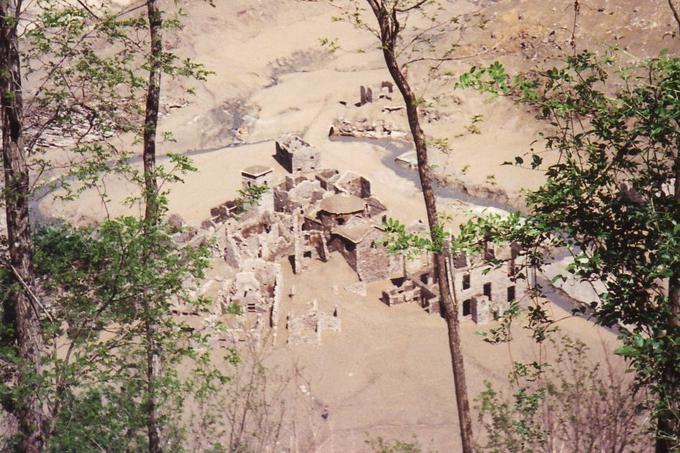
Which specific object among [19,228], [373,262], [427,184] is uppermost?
[373,262]

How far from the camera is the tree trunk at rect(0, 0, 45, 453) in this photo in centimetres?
1088

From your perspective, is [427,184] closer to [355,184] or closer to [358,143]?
[355,184]

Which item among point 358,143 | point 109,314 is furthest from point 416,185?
point 109,314

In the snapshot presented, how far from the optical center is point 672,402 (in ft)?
29.7

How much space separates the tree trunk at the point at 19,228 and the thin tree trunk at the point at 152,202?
5.53ft

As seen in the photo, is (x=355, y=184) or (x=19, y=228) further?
(x=355, y=184)

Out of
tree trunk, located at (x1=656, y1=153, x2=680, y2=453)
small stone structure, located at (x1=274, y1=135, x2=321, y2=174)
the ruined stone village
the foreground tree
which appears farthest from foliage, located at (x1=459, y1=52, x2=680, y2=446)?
small stone structure, located at (x1=274, y1=135, x2=321, y2=174)

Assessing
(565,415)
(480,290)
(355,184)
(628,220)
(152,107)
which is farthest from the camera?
(355,184)

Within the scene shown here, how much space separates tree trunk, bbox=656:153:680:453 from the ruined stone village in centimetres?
1466

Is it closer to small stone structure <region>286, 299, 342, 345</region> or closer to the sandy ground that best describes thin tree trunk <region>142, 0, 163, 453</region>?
the sandy ground

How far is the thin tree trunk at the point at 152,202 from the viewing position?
1200 centimetres

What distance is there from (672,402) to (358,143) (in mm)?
45567

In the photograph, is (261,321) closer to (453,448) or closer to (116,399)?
(453,448)

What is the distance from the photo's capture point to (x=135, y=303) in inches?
480
